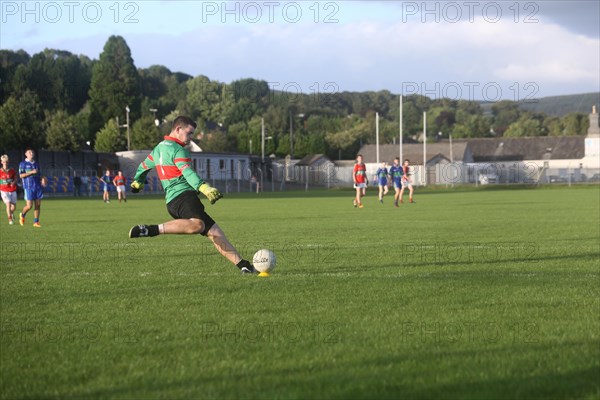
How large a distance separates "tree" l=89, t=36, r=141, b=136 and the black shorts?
92.1m

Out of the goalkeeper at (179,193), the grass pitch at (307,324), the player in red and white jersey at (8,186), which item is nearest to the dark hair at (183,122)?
the goalkeeper at (179,193)

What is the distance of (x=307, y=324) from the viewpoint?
6727 mm

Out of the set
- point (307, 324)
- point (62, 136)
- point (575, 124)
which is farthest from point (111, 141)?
point (575, 124)

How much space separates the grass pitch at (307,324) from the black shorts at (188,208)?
787 mm

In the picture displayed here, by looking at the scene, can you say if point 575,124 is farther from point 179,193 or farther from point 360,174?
point 179,193

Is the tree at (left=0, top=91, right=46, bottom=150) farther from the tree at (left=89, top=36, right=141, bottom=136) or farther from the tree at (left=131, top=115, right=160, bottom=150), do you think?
the tree at (left=89, top=36, right=141, bottom=136)

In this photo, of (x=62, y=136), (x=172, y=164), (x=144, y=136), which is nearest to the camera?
(x=172, y=164)

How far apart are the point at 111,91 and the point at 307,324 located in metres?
97.9

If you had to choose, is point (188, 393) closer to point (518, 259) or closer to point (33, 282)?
point (33, 282)

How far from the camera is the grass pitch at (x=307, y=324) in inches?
194

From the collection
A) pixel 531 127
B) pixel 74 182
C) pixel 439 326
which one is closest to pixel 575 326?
pixel 439 326

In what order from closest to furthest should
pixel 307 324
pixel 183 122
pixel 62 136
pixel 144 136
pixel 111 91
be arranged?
pixel 307 324 → pixel 183 122 → pixel 62 136 → pixel 144 136 → pixel 111 91

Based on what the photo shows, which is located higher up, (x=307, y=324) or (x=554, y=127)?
(x=554, y=127)

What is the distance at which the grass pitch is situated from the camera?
493 centimetres
